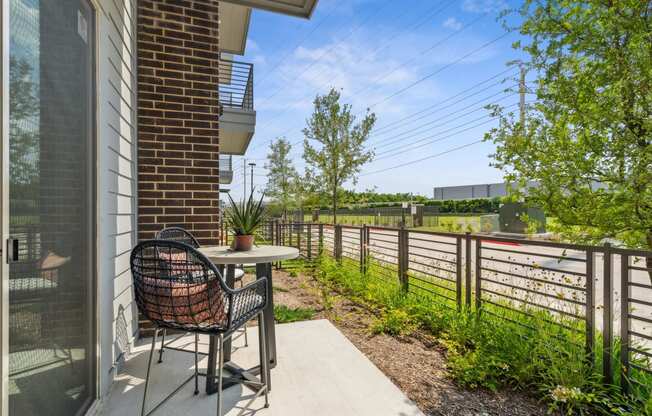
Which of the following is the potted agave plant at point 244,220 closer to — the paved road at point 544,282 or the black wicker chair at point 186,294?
the black wicker chair at point 186,294

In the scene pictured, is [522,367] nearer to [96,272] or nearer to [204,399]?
[204,399]

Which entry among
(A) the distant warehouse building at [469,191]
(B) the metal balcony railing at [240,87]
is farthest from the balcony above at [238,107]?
(A) the distant warehouse building at [469,191]

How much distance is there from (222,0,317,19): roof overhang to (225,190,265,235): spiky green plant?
2345 millimetres

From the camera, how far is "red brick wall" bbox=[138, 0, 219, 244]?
3.40 m

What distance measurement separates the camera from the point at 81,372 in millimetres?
1900

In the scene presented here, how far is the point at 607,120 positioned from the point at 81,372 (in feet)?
11.1

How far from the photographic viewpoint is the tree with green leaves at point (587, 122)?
208 centimetres

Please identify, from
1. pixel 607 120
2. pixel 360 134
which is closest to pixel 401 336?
pixel 607 120

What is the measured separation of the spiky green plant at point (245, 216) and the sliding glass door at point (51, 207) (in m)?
0.87

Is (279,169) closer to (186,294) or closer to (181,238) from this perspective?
(181,238)

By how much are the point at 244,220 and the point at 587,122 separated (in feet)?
7.81

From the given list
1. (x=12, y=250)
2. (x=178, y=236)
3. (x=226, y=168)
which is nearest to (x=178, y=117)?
(x=178, y=236)

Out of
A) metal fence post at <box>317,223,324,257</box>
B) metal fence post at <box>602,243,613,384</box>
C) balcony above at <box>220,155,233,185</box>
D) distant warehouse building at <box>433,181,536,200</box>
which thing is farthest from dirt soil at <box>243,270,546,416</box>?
distant warehouse building at <box>433,181,536,200</box>

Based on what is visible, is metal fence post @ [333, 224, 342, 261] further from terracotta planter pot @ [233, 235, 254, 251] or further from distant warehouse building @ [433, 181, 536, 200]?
distant warehouse building @ [433, 181, 536, 200]
